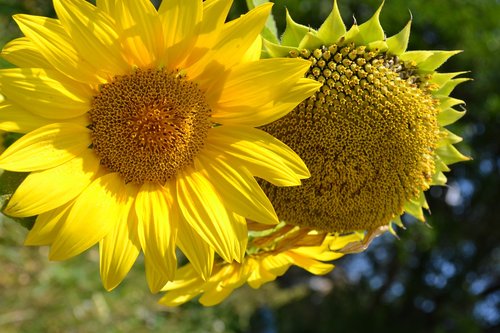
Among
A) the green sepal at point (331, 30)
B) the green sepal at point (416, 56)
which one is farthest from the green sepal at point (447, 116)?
the green sepal at point (331, 30)

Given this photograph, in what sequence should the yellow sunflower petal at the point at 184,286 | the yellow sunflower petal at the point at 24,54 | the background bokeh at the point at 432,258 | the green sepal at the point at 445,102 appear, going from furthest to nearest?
the background bokeh at the point at 432,258
the yellow sunflower petal at the point at 184,286
the green sepal at the point at 445,102
the yellow sunflower petal at the point at 24,54

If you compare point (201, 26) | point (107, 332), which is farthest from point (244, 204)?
point (107, 332)

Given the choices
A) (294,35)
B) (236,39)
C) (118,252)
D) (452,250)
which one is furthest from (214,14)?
(452,250)

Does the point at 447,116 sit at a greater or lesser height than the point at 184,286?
greater

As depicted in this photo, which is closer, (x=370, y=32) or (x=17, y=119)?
(x=17, y=119)

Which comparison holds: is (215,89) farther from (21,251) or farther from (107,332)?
(21,251)

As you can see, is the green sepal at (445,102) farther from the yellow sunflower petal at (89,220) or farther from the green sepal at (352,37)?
the yellow sunflower petal at (89,220)

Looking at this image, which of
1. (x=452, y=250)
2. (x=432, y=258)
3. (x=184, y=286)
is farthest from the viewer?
(x=432, y=258)

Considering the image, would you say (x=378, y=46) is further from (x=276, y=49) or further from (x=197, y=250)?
(x=197, y=250)
